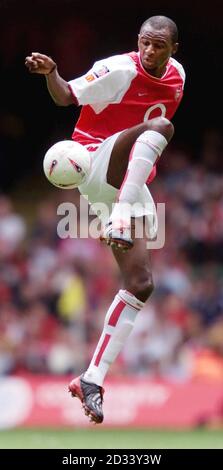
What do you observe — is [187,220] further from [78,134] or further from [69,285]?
[78,134]

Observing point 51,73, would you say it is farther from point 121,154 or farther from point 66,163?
point 121,154

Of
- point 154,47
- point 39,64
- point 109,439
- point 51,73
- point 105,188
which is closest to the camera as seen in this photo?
point 39,64

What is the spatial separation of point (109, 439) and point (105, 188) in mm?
4319

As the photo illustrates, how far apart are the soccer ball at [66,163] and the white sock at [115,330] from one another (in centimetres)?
90

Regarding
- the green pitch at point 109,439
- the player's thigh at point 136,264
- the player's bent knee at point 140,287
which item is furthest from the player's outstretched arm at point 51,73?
the green pitch at point 109,439

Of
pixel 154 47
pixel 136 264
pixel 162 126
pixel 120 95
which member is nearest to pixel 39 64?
pixel 120 95

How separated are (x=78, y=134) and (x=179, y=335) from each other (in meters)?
6.58

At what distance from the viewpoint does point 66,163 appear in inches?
317

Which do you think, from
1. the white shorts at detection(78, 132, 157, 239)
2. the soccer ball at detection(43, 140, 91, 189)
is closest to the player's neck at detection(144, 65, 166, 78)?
the white shorts at detection(78, 132, 157, 239)

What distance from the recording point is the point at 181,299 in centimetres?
1533

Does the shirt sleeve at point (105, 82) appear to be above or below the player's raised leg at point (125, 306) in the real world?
above

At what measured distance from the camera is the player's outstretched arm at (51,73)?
311 inches

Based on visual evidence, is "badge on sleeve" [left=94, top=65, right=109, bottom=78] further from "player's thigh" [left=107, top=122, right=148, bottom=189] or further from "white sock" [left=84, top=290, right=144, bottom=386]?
"white sock" [left=84, top=290, right=144, bottom=386]

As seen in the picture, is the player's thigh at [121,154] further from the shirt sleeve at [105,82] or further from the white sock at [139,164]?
the shirt sleeve at [105,82]
